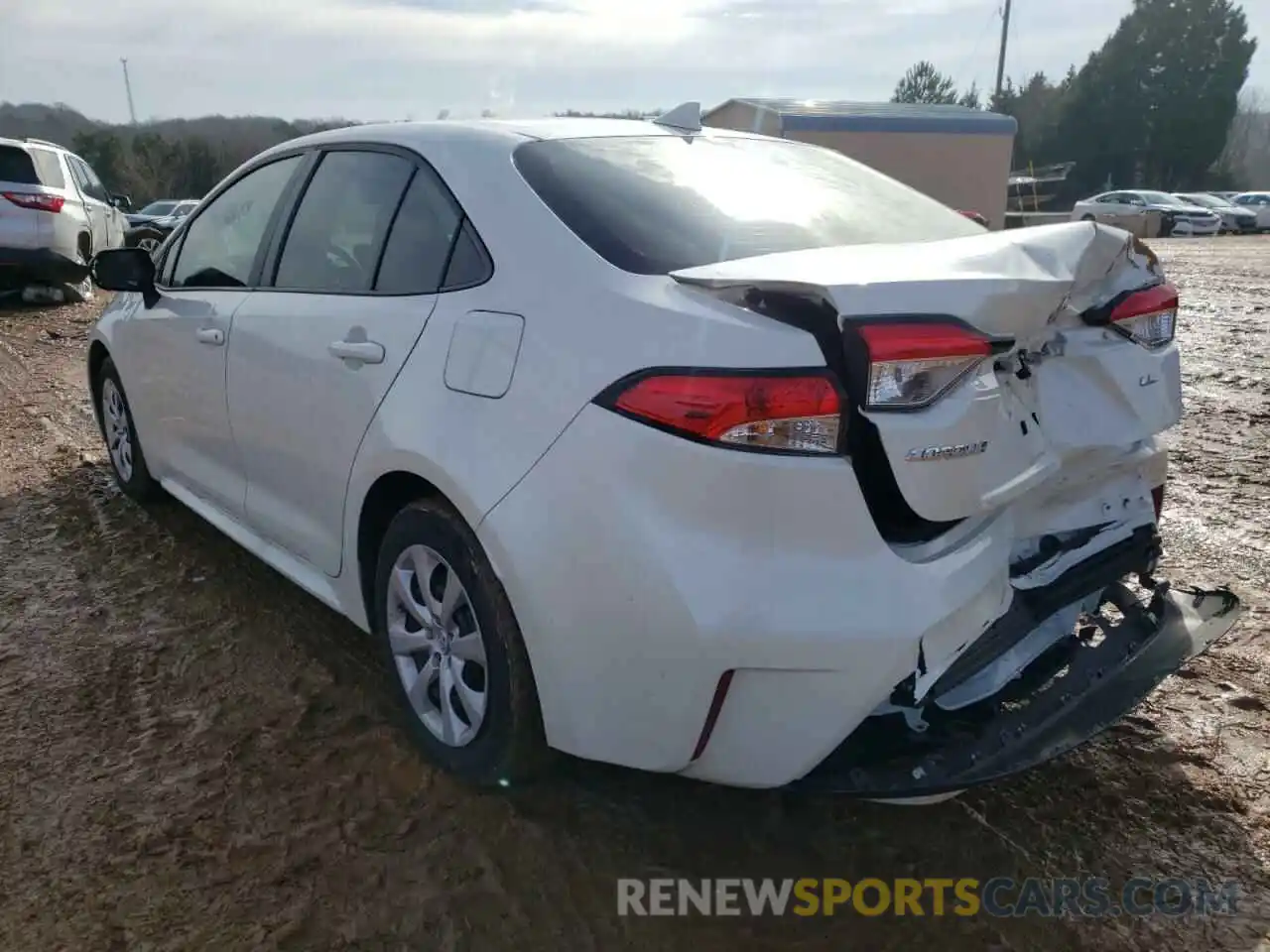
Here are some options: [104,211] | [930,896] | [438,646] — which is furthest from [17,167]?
[930,896]

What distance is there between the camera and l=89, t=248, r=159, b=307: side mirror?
13.2ft

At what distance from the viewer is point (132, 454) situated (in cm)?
467

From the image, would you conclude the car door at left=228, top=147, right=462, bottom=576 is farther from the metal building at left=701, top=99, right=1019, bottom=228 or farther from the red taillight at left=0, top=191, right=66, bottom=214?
the metal building at left=701, top=99, right=1019, bottom=228

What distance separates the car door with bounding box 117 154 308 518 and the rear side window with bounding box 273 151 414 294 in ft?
0.64

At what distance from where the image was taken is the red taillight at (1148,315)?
247cm

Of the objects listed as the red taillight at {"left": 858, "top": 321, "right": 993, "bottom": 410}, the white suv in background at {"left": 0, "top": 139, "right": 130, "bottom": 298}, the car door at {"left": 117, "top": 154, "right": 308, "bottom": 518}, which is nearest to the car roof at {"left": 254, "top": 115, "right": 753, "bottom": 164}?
the car door at {"left": 117, "top": 154, "right": 308, "bottom": 518}

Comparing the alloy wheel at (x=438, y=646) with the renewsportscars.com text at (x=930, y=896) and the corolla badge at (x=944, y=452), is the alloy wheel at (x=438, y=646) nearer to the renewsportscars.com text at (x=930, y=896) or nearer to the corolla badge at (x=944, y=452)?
the renewsportscars.com text at (x=930, y=896)

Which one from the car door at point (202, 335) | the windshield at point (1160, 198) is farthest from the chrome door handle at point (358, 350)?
the windshield at point (1160, 198)

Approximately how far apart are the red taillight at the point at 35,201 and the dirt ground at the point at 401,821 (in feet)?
30.7

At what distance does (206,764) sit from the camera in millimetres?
2797

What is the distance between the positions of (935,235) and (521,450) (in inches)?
54.4

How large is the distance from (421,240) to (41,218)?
10.7m

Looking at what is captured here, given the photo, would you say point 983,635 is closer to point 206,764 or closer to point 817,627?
point 817,627

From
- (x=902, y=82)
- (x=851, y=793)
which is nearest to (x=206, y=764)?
(x=851, y=793)
